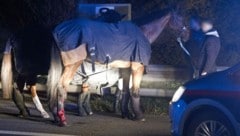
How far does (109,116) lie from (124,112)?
0.42 metres

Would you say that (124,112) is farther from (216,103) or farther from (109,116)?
(216,103)

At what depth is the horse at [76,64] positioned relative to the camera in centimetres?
1130

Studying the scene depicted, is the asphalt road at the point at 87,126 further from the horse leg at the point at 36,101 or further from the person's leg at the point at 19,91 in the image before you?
the person's leg at the point at 19,91

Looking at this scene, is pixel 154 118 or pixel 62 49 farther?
pixel 154 118

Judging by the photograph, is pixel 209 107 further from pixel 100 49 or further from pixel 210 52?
pixel 100 49

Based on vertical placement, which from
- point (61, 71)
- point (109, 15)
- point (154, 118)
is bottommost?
point (154, 118)

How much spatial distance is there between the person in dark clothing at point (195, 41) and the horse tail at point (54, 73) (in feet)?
7.59

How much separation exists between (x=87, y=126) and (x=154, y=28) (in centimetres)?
220

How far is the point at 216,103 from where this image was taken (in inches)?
340

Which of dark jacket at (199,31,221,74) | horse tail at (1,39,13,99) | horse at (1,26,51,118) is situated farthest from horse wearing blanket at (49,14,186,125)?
dark jacket at (199,31,221,74)

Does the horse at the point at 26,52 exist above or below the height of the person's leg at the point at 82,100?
above

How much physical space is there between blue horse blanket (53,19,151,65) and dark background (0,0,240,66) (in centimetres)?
592

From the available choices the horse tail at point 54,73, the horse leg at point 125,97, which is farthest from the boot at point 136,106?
Result: the horse tail at point 54,73

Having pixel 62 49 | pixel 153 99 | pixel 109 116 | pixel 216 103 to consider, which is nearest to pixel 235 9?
pixel 153 99
